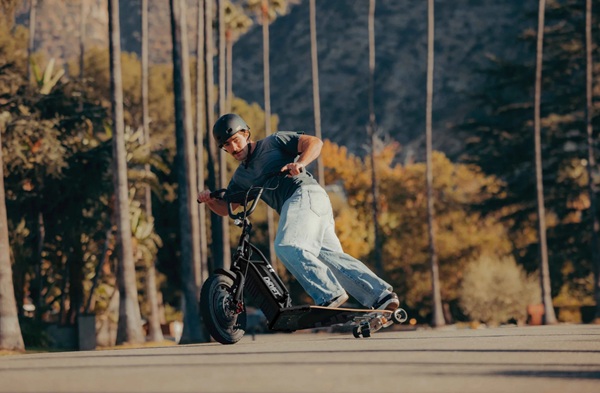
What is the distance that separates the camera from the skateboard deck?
31.7ft

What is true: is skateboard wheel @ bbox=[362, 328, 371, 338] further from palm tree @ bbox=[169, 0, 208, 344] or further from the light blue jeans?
palm tree @ bbox=[169, 0, 208, 344]

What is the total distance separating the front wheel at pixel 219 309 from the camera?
9.76m

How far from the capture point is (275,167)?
32.9 feet

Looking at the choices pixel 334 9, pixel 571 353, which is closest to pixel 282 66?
pixel 334 9

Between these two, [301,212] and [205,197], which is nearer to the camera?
[301,212]

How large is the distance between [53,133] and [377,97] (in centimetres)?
13248

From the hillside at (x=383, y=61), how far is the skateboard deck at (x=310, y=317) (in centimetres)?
13819

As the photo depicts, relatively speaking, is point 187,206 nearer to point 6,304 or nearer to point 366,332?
point 6,304

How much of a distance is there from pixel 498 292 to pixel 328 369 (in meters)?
50.6

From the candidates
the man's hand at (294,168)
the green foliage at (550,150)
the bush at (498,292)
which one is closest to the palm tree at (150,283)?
the bush at (498,292)

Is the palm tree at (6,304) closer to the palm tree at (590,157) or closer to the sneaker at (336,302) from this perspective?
the sneaker at (336,302)

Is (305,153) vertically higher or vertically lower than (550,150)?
lower

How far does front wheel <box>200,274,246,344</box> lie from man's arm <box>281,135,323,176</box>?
3.55 feet

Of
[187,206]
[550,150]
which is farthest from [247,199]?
[550,150]
